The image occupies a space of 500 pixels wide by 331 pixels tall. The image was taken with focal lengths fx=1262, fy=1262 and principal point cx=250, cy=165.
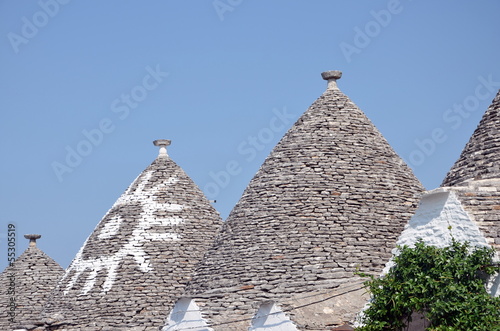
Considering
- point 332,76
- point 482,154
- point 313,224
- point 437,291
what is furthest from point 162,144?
point 437,291

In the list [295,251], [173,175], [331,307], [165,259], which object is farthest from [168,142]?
[331,307]

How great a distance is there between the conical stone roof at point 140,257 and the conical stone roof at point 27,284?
118 inches

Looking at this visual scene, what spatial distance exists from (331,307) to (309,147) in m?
4.40

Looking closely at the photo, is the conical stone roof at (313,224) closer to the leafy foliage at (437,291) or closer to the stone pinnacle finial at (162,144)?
the leafy foliage at (437,291)

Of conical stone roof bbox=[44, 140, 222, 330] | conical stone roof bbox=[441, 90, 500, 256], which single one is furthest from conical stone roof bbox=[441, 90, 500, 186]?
conical stone roof bbox=[44, 140, 222, 330]

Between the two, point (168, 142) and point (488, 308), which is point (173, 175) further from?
point (488, 308)

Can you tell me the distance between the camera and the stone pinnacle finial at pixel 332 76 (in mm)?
24734

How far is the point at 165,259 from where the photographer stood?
26.1 metres

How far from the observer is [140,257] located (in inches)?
1027

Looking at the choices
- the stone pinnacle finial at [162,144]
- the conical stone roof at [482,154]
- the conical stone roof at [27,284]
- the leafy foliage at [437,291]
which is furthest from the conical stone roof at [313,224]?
the conical stone roof at [27,284]

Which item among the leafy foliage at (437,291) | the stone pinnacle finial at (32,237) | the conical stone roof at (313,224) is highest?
the stone pinnacle finial at (32,237)

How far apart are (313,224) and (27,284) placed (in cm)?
1059

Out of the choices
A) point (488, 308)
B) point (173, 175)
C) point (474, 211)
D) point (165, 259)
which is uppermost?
point (173, 175)

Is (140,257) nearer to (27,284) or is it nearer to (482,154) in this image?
(27,284)
